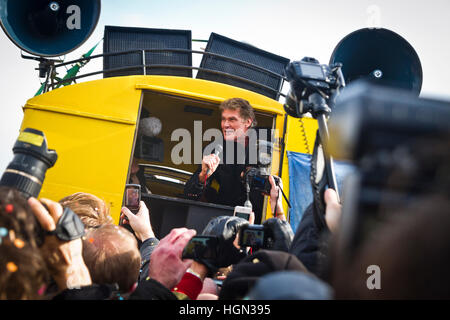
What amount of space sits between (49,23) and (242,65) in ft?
7.96

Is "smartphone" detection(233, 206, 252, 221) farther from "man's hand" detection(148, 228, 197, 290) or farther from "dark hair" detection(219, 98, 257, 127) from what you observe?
"dark hair" detection(219, 98, 257, 127)

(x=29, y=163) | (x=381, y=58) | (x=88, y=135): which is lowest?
(x=29, y=163)

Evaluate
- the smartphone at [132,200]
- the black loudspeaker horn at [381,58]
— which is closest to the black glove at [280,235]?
the smartphone at [132,200]

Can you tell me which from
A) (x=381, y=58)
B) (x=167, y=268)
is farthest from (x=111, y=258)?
(x=381, y=58)

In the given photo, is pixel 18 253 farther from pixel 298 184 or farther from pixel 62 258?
pixel 298 184

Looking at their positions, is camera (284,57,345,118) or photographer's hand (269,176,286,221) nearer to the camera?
camera (284,57,345,118)

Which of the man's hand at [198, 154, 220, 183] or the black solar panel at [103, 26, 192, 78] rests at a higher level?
the black solar panel at [103, 26, 192, 78]

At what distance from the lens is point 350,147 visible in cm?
50

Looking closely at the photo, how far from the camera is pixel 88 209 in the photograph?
2129 mm

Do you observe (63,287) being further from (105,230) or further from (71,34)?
(71,34)

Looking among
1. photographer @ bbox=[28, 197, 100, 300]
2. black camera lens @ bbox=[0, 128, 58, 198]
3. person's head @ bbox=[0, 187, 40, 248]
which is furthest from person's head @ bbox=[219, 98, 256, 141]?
person's head @ bbox=[0, 187, 40, 248]

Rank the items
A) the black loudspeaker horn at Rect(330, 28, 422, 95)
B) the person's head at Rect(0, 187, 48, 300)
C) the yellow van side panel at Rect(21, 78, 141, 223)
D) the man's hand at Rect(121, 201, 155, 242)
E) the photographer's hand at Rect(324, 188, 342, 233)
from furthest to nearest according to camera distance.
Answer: the black loudspeaker horn at Rect(330, 28, 422, 95) → the yellow van side panel at Rect(21, 78, 141, 223) → the man's hand at Rect(121, 201, 155, 242) → the photographer's hand at Rect(324, 188, 342, 233) → the person's head at Rect(0, 187, 48, 300)

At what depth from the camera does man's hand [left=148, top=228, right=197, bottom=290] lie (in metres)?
1.42
